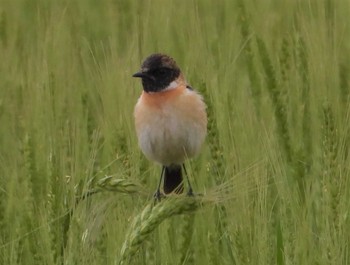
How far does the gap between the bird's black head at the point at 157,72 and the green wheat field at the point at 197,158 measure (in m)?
0.05

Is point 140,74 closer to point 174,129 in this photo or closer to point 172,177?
point 174,129

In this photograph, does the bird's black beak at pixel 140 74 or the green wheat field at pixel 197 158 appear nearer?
the green wheat field at pixel 197 158

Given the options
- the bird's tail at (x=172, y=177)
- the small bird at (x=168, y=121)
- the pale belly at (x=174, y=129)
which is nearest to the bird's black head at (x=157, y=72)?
the small bird at (x=168, y=121)

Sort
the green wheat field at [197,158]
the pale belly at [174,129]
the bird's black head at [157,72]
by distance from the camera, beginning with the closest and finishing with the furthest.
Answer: the green wheat field at [197,158]
the pale belly at [174,129]
the bird's black head at [157,72]

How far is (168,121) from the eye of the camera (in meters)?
3.62

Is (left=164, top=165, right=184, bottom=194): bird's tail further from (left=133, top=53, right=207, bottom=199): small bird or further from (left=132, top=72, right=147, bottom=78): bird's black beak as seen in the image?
(left=132, top=72, right=147, bottom=78): bird's black beak

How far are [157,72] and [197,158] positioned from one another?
0.33m

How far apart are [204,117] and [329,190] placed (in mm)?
804

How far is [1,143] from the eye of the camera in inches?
159

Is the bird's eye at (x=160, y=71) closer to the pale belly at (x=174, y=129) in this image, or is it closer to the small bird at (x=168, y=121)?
the small bird at (x=168, y=121)

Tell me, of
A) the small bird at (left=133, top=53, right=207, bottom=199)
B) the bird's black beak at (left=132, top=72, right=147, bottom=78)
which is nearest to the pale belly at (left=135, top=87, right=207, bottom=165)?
the small bird at (left=133, top=53, right=207, bottom=199)

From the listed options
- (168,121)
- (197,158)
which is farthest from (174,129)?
(197,158)

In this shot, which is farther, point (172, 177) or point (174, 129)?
point (172, 177)

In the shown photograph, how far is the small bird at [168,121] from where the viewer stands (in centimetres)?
360
